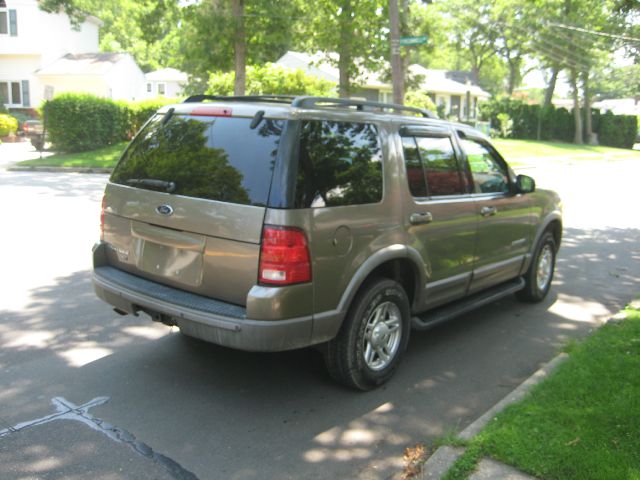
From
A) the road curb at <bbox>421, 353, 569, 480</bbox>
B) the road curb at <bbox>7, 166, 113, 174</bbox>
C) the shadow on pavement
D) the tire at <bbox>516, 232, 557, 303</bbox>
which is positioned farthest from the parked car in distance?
the road curb at <bbox>7, 166, 113, 174</bbox>

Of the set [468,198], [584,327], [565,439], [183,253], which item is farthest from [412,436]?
[584,327]

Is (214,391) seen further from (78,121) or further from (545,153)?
(545,153)

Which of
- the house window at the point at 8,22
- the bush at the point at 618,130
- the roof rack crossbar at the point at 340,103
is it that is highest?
the house window at the point at 8,22

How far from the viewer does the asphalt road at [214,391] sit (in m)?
3.54

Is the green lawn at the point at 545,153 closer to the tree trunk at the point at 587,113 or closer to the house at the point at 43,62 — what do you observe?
→ the tree trunk at the point at 587,113

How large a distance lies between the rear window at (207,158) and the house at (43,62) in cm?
3821

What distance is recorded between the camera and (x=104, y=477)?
3.31 meters

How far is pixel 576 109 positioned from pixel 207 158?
46760 millimetres

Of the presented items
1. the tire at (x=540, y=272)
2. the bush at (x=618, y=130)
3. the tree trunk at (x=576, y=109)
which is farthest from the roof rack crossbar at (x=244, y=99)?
the bush at (x=618, y=130)

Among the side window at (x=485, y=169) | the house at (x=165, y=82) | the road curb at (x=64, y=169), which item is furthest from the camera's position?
the house at (x=165, y=82)

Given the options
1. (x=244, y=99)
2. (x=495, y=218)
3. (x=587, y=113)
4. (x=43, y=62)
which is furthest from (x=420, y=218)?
(x=587, y=113)

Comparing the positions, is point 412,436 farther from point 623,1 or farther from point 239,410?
point 623,1

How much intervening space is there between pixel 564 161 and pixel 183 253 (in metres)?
30.4

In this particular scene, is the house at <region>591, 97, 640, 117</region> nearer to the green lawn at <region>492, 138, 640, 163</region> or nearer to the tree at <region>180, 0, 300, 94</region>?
the green lawn at <region>492, 138, 640, 163</region>
